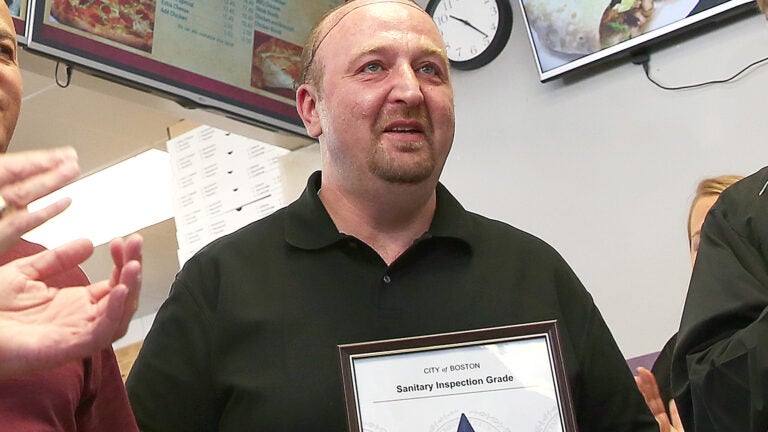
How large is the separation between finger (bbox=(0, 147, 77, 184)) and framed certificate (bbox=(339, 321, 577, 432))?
0.56 m

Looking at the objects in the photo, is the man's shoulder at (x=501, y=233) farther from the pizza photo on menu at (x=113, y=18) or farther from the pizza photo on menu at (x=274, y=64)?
the pizza photo on menu at (x=274, y=64)

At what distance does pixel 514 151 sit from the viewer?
11.3ft

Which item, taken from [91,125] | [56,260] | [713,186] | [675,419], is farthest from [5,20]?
[91,125]

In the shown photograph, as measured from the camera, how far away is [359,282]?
173 centimetres

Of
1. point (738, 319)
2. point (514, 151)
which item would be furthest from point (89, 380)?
point (514, 151)

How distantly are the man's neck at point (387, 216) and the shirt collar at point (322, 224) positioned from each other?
1.1 inches

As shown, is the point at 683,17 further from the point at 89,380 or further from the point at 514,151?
the point at 89,380

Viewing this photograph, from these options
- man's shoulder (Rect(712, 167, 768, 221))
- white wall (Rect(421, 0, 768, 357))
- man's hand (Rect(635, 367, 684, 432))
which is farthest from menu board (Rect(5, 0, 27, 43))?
man's shoulder (Rect(712, 167, 768, 221))

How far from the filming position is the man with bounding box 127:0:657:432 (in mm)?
1646

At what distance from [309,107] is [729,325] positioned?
951 mm

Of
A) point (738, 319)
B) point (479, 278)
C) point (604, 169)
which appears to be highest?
point (604, 169)

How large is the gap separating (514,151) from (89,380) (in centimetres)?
227

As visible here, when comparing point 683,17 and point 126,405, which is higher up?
point 683,17

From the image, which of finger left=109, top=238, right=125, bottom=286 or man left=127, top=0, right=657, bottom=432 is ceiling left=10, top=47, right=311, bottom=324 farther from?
finger left=109, top=238, right=125, bottom=286
